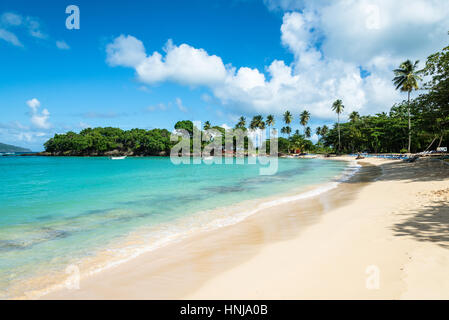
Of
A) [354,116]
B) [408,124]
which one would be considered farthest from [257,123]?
[408,124]

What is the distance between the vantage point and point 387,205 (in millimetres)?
9398

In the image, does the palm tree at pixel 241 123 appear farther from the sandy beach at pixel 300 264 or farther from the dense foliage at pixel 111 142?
the sandy beach at pixel 300 264

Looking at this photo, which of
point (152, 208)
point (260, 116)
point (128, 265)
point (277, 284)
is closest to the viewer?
point (277, 284)

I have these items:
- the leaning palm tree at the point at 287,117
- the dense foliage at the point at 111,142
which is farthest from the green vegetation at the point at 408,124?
the dense foliage at the point at 111,142

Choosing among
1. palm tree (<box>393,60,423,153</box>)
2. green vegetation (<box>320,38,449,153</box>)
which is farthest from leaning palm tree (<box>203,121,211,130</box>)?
palm tree (<box>393,60,423,153</box>)

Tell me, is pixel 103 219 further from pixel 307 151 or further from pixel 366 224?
pixel 307 151

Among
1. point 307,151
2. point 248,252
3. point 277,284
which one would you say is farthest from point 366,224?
point 307,151

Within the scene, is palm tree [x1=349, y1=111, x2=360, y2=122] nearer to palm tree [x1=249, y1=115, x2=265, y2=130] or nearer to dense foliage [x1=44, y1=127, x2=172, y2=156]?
palm tree [x1=249, y1=115, x2=265, y2=130]

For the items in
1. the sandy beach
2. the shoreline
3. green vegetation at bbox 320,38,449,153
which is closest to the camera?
the sandy beach

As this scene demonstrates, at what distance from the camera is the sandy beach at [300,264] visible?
360cm

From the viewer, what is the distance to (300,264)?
4.57 meters

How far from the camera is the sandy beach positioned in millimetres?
3600

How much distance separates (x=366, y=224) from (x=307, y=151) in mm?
98179

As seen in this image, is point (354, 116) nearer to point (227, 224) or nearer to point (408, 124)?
point (408, 124)
